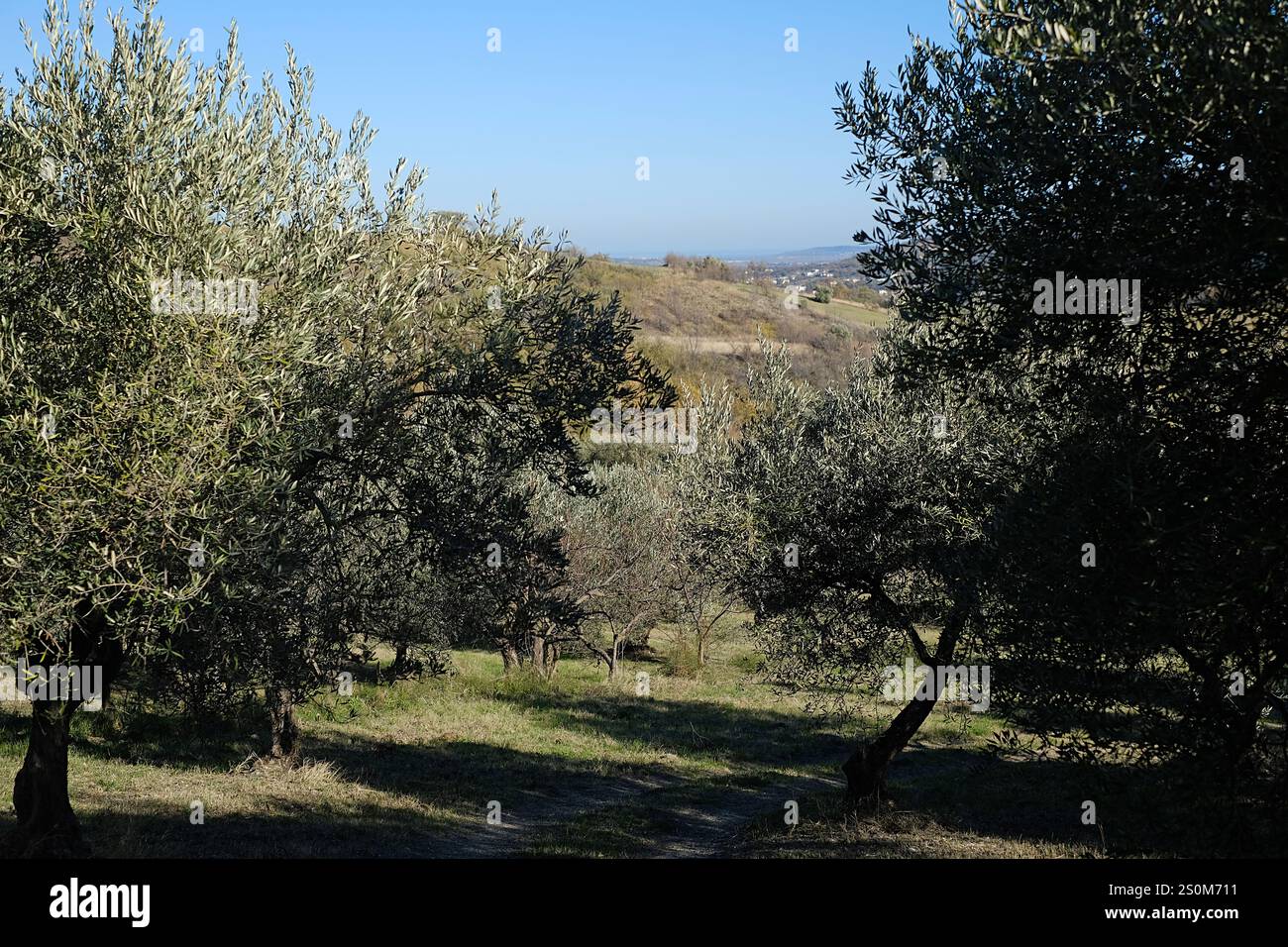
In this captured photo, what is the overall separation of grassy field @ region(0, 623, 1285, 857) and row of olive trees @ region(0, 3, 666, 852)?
4.81 meters

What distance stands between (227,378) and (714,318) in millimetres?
123897

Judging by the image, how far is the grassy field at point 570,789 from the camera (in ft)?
45.2

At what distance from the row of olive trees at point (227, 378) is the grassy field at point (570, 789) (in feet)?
15.8

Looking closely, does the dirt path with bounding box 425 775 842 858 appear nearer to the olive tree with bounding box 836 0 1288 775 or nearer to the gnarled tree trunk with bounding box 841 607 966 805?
the gnarled tree trunk with bounding box 841 607 966 805

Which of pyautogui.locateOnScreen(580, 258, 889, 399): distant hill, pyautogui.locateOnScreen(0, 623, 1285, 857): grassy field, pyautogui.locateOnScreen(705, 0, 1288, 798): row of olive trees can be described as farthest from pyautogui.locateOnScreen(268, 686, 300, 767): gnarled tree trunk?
pyautogui.locateOnScreen(580, 258, 889, 399): distant hill

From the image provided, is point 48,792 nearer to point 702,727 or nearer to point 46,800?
point 46,800

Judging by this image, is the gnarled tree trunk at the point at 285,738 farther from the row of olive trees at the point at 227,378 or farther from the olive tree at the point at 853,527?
the olive tree at the point at 853,527

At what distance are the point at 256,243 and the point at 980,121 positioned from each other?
24.2 feet

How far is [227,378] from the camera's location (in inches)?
327

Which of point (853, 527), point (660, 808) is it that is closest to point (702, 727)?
point (660, 808)

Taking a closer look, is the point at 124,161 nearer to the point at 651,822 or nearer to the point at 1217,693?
the point at 1217,693

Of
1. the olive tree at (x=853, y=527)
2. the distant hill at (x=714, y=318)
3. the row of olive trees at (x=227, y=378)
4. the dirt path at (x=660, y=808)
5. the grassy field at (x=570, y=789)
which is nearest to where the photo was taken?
the row of olive trees at (x=227, y=378)

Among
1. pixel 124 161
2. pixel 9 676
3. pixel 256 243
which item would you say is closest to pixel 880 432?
pixel 256 243

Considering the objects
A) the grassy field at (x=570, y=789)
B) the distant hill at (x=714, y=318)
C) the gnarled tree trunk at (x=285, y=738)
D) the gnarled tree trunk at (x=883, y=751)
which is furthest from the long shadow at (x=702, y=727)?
the distant hill at (x=714, y=318)
